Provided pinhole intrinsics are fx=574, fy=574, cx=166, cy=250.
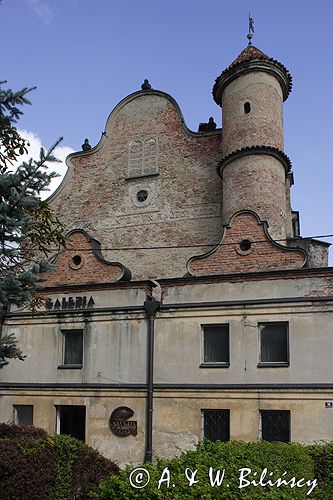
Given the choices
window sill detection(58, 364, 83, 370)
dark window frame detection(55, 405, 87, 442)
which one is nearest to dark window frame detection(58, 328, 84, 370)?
window sill detection(58, 364, 83, 370)

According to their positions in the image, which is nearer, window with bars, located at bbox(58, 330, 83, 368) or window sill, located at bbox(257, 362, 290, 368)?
window sill, located at bbox(257, 362, 290, 368)

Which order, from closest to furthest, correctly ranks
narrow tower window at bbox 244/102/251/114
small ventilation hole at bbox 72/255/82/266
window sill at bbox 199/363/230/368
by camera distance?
1. window sill at bbox 199/363/230/368
2. small ventilation hole at bbox 72/255/82/266
3. narrow tower window at bbox 244/102/251/114

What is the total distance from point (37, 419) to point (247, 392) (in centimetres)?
680

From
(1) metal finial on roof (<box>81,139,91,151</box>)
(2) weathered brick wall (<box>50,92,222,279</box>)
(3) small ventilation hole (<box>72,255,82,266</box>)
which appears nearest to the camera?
(3) small ventilation hole (<box>72,255,82,266</box>)

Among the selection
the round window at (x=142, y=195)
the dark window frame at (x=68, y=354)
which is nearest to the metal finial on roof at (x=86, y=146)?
the round window at (x=142, y=195)

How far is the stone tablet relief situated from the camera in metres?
22.6

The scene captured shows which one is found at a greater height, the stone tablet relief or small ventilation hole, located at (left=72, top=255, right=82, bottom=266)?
the stone tablet relief

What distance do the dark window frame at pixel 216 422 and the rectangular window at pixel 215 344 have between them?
1335mm

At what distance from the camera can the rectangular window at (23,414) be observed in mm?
18328

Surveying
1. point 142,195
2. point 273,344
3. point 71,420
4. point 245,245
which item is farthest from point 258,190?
point 71,420

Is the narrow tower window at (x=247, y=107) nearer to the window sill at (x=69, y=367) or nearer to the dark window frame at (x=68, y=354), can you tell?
the dark window frame at (x=68, y=354)

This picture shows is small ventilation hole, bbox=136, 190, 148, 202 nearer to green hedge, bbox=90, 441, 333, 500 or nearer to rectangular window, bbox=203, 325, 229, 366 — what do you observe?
rectangular window, bbox=203, 325, 229, 366

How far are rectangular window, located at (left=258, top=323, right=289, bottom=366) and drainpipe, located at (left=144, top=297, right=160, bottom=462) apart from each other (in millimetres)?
3208

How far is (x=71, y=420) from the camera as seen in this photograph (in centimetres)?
1802
